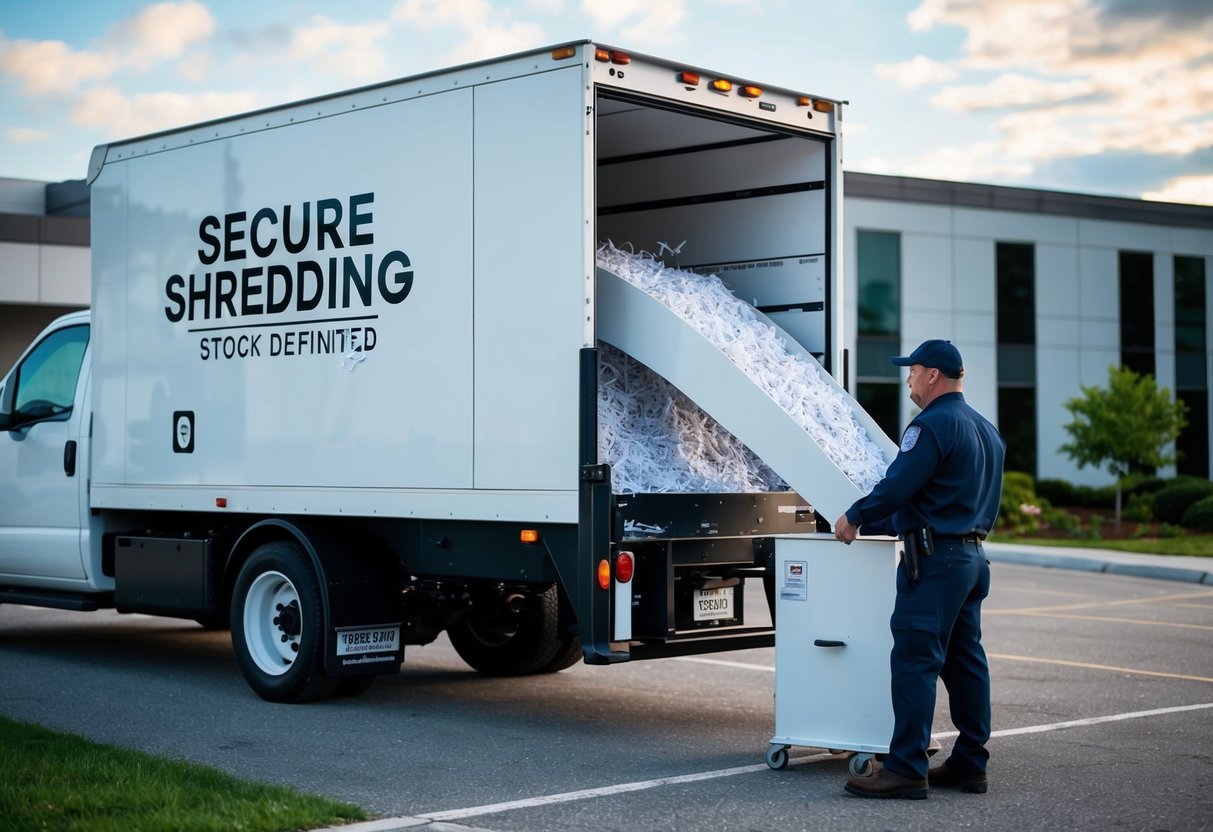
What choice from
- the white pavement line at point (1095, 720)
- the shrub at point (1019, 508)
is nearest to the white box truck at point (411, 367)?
the white pavement line at point (1095, 720)

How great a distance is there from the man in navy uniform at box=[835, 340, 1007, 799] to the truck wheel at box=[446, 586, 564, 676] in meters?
3.67

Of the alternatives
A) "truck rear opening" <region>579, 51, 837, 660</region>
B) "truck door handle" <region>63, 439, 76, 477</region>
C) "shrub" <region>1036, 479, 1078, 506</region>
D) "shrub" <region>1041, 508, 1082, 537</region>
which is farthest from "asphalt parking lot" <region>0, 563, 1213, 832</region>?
"shrub" <region>1036, 479, 1078, 506</region>

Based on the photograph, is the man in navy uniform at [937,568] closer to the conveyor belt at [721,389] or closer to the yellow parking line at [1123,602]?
the conveyor belt at [721,389]

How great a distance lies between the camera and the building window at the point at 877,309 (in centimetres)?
3359

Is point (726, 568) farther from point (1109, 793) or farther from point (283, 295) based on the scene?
point (283, 295)

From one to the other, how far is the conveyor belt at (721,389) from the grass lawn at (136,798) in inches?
105

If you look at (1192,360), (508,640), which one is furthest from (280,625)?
(1192,360)

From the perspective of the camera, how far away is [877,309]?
33.8 m

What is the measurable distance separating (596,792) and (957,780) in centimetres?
159

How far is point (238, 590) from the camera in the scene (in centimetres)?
895

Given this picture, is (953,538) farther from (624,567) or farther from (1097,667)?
(1097,667)

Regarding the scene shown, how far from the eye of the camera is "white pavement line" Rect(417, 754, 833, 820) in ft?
19.8

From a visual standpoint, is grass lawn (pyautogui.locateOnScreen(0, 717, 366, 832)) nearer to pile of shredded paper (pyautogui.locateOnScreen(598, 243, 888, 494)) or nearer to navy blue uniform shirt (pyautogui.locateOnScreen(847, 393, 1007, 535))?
pile of shredded paper (pyautogui.locateOnScreen(598, 243, 888, 494))

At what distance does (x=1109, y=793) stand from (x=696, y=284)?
3.58 metres
